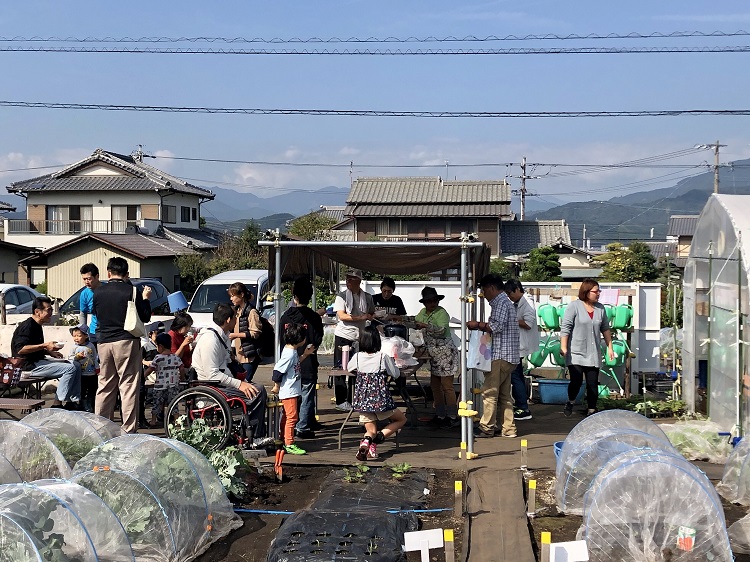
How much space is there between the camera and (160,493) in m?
5.11

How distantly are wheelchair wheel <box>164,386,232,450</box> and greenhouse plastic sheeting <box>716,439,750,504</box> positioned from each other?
4.14 meters

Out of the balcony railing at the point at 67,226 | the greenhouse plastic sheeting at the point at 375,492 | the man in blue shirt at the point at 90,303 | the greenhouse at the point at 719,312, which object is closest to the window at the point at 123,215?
the balcony railing at the point at 67,226

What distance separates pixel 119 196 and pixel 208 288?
67.9ft

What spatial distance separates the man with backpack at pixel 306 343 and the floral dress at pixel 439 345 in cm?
124

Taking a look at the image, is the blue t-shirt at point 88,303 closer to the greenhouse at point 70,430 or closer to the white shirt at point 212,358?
the white shirt at point 212,358

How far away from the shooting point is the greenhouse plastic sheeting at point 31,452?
5.82 m

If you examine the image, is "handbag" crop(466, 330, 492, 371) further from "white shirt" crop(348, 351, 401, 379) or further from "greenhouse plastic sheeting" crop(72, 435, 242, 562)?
"greenhouse plastic sheeting" crop(72, 435, 242, 562)

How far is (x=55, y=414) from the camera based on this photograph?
648 centimetres

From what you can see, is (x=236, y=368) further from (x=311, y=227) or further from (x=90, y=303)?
(x=311, y=227)

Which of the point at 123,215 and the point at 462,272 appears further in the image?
the point at 123,215

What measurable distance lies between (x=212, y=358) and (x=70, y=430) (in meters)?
1.71

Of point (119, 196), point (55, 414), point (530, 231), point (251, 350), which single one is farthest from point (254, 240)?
point (55, 414)

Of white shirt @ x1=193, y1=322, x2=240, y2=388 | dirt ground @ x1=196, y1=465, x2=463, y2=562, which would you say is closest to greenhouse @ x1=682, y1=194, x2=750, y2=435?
dirt ground @ x1=196, y1=465, x2=463, y2=562

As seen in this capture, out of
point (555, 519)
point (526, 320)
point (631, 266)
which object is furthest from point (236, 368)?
point (631, 266)
